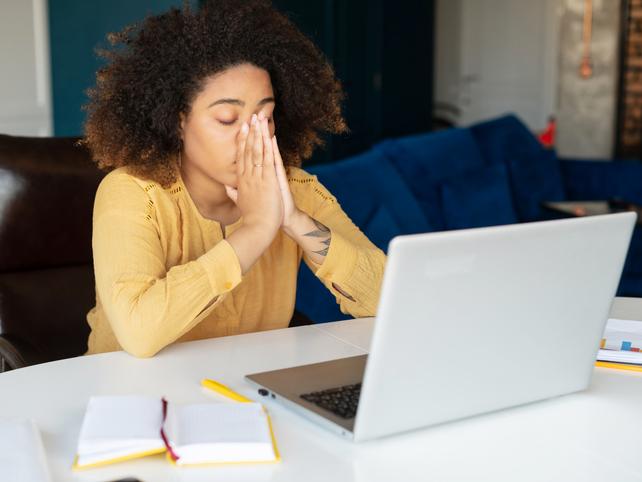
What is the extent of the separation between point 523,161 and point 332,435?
3.63 meters

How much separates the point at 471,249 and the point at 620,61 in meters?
6.26

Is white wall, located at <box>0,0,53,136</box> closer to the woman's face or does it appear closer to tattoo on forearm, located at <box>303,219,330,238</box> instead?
the woman's face

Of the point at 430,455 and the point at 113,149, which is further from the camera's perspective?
the point at 113,149

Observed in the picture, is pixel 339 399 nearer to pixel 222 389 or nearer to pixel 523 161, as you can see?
pixel 222 389

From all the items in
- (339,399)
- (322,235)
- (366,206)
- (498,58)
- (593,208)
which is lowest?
(593,208)

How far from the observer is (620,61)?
6969mm

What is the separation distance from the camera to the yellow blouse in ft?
5.31

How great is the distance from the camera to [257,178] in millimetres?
1830

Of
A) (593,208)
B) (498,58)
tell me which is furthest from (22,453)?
(498,58)

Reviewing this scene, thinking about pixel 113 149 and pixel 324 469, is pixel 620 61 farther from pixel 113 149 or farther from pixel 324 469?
pixel 324 469

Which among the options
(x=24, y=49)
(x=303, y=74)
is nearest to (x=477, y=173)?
(x=24, y=49)

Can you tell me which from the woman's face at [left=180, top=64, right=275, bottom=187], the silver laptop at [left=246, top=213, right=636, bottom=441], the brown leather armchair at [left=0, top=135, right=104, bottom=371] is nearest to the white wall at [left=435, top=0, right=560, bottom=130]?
the brown leather armchair at [left=0, top=135, right=104, bottom=371]

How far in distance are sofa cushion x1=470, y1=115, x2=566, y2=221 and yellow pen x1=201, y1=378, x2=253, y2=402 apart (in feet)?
11.0

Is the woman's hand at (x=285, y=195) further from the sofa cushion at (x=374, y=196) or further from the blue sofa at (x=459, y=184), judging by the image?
the sofa cushion at (x=374, y=196)
